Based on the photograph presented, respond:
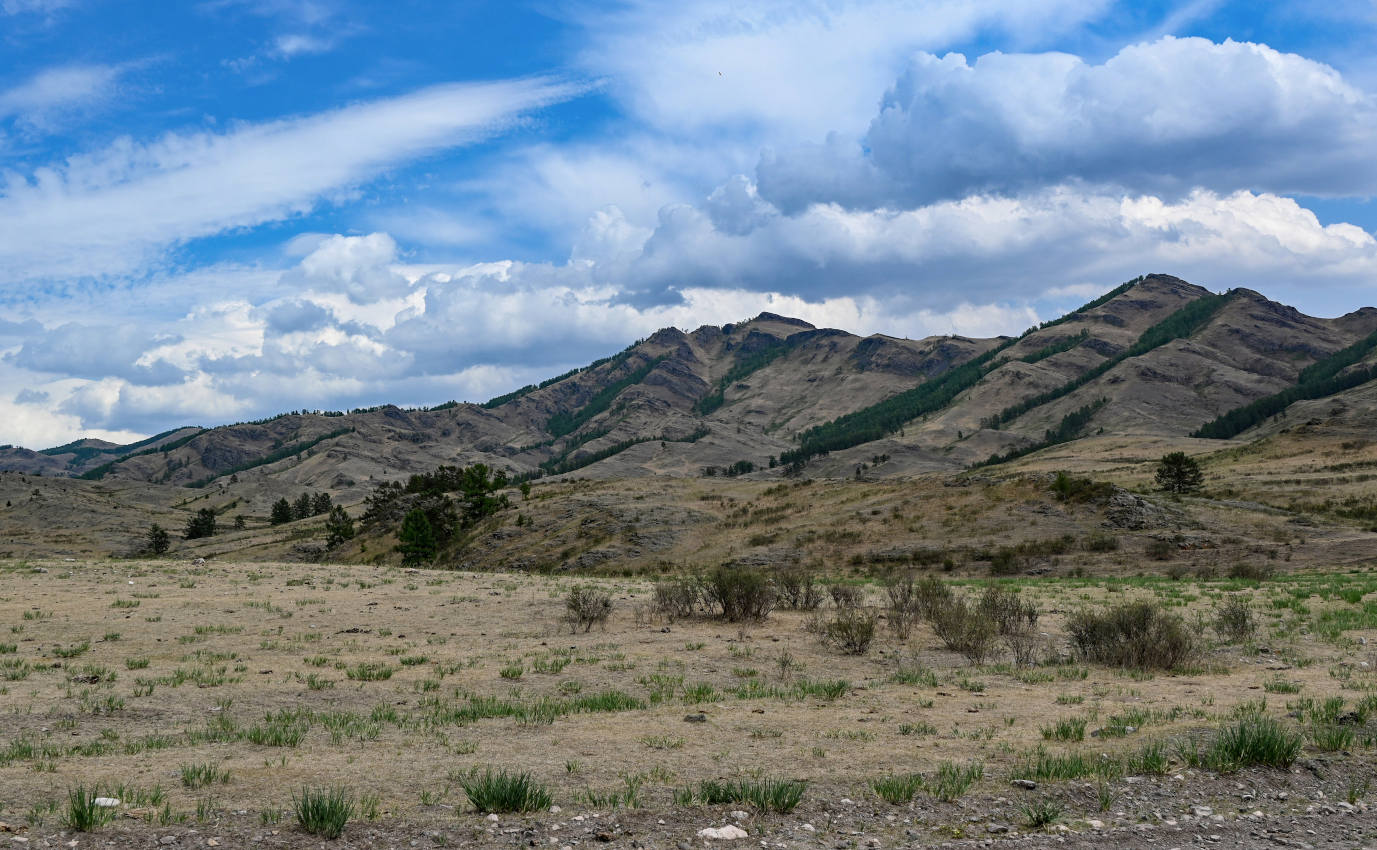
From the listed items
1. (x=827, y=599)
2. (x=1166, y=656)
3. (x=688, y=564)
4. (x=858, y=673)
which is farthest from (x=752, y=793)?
(x=688, y=564)

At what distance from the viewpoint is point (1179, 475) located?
70.0 metres

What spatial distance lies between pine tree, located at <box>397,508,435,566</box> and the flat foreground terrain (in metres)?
48.0

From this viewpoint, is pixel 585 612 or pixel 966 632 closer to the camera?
pixel 966 632

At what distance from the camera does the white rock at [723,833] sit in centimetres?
817

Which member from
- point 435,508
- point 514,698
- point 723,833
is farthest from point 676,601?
point 435,508

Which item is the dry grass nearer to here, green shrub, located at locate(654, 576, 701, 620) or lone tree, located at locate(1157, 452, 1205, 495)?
green shrub, located at locate(654, 576, 701, 620)

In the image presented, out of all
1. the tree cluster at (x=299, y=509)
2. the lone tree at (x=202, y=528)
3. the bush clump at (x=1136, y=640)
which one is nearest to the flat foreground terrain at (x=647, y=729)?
the bush clump at (x=1136, y=640)

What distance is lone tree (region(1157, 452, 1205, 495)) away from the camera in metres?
70.1

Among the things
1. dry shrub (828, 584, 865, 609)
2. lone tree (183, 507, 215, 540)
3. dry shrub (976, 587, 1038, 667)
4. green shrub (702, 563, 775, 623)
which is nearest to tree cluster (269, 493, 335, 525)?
lone tree (183, 507, 215, 540)

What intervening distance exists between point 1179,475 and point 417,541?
202ft

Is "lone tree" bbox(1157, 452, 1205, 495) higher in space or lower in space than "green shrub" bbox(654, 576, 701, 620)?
higher

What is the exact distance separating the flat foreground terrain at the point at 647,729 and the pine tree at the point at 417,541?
1890 inches

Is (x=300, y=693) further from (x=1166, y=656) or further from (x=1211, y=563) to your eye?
(x=1211, y=563)

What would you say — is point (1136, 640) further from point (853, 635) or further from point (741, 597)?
point (741, 597)
